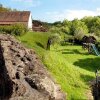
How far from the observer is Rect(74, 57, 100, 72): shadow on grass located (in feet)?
169

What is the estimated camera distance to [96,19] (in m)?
149

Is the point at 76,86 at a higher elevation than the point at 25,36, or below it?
below

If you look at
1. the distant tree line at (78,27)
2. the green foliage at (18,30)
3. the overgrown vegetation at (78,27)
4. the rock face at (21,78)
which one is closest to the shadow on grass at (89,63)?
the green foliage at (18,30)

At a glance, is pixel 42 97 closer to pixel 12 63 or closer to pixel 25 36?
pixel 12 63

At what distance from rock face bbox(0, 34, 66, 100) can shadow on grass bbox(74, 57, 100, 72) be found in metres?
21.2

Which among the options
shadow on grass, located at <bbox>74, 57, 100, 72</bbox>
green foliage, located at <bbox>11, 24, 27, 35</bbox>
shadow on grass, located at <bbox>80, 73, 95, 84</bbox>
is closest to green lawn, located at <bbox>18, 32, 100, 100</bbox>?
shadow on grass, located at <bbox>80, 73, 95, 84</bbox>

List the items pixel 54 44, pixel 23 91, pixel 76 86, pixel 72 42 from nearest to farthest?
1. pixel 23 91
2. pixel 76 86
3. pixel 54 44
4. pixel 72 42

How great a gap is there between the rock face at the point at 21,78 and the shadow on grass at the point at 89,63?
21.2m

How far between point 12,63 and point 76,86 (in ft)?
24.7

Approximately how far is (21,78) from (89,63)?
29.8 metres

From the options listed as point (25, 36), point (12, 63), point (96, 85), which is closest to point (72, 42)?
point (25, 36)

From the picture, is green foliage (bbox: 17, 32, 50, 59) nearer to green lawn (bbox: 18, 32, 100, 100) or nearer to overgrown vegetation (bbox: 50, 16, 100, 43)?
green lawn (bbox: 18, 32, 100, 100)

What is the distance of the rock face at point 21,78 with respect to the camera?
24220 millimetres

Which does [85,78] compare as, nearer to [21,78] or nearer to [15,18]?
[21,78]
